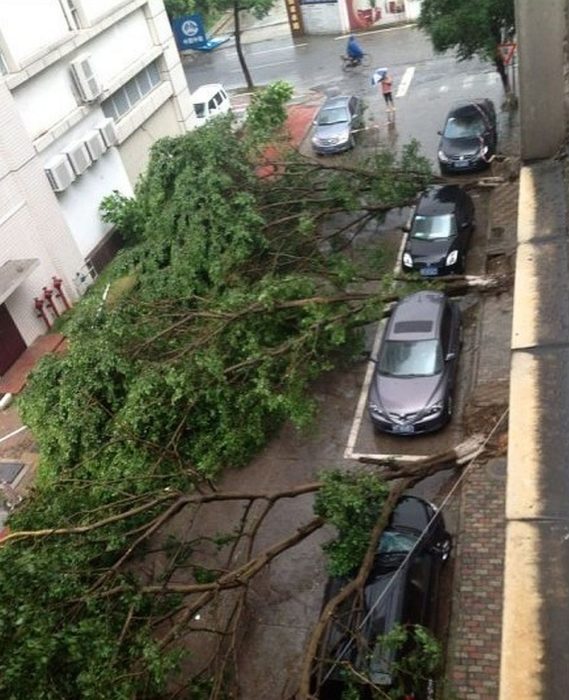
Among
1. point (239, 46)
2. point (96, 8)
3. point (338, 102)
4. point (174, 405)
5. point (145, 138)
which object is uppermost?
point (96, 8)

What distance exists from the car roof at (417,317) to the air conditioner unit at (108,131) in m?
11.7

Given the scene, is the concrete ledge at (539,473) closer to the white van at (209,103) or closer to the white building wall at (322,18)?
the white van at (209,103)

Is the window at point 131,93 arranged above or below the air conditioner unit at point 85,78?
below

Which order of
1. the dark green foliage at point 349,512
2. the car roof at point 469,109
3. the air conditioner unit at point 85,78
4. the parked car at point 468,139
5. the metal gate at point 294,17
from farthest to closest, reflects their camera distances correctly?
the metal gate at point 294,17 < the car roof at point 469,109 < the parked car at point 468,139 < the air conditioner unit at point 85,78 < the dark green foliage at point 349,512

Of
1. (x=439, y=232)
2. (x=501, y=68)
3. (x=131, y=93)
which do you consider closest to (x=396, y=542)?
(x=439, y=232)

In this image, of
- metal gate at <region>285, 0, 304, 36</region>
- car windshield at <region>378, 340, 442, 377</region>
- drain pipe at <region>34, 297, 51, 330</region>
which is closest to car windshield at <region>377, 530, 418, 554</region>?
car windshield at <region>378, 340, 442, 377</region>

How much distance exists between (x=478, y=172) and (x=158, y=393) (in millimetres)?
13163

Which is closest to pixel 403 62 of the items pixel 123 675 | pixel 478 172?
pixel 478 172

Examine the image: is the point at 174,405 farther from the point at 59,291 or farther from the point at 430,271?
the point at 59,291

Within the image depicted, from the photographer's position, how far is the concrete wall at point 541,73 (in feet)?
27.2

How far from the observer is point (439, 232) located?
53.3ft

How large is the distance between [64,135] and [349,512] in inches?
597

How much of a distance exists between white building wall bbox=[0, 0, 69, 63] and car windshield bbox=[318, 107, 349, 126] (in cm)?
937

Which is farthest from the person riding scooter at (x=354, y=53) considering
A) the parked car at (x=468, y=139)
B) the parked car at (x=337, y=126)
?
the parked car at (x=468, y=139)
